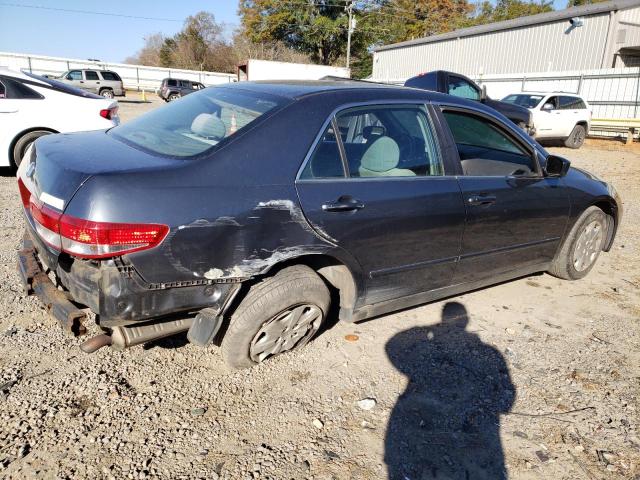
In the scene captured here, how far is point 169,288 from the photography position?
7.61 ft

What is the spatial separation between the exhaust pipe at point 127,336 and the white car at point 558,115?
13685 mm

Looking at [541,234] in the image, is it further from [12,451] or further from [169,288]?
[12,451]

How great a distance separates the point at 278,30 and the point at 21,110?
44.6 metres

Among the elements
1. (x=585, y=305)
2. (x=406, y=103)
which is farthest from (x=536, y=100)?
(x=406, y=103)

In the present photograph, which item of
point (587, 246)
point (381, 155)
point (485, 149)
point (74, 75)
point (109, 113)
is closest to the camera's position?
point (381, 155)

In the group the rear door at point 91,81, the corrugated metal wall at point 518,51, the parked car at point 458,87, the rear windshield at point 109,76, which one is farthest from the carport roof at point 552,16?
the rear door at point 91,81

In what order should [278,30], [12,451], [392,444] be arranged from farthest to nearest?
[278,30] → [392,444] → [12,451]

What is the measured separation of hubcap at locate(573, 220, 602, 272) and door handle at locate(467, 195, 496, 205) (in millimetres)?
1446

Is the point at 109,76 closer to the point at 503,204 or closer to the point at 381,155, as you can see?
the point at 381,155

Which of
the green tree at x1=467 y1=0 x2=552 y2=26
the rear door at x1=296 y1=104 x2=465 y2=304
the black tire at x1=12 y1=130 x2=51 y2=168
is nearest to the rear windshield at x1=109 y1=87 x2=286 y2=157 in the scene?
the rear door at x1=296 y1=104 x2=465 y2=304

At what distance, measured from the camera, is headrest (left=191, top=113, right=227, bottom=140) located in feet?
8.68

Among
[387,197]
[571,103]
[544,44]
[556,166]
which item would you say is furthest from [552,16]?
[387,197]

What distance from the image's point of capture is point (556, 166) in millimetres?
3727

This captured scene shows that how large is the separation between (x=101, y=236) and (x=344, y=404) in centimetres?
156
